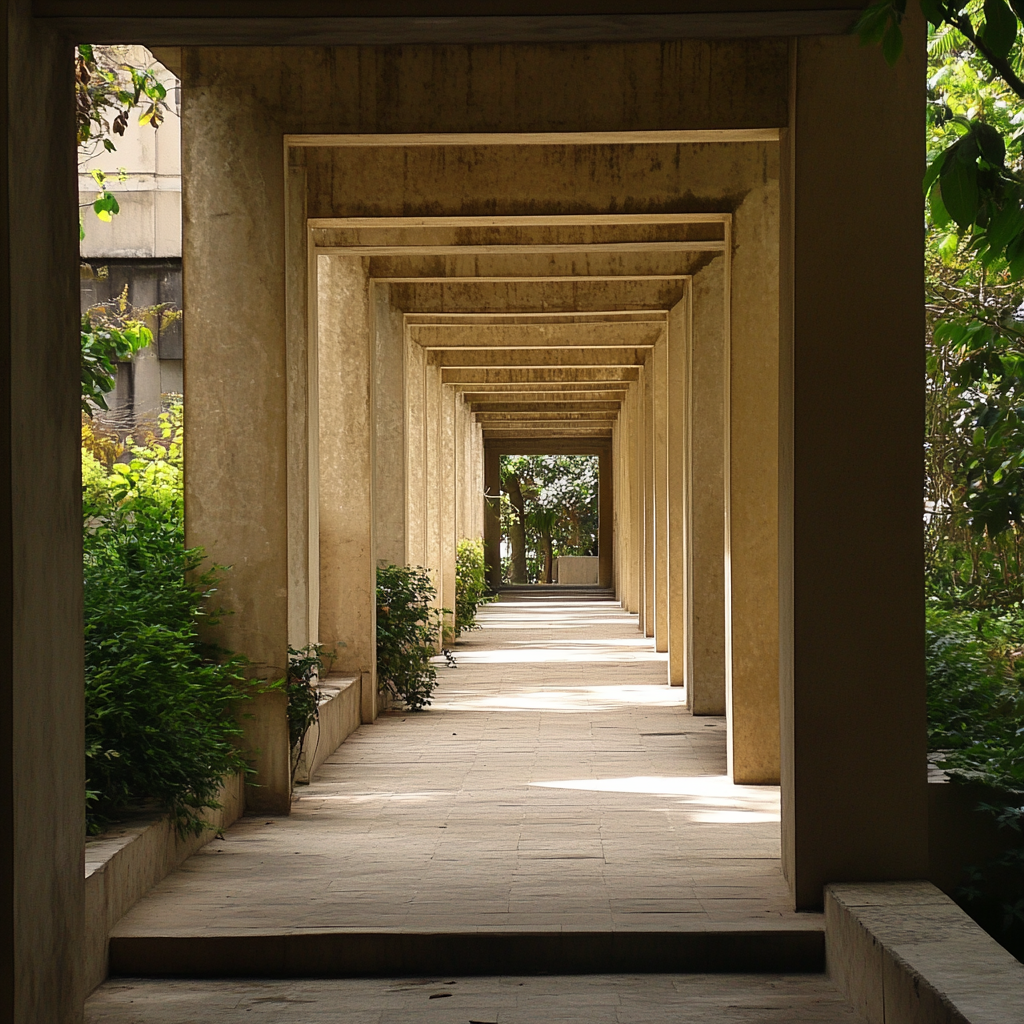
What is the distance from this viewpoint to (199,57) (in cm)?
627

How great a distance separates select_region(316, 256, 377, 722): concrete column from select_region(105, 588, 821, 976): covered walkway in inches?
38.5

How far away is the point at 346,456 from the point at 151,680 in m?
4.39

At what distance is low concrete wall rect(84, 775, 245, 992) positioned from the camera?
4121 mm

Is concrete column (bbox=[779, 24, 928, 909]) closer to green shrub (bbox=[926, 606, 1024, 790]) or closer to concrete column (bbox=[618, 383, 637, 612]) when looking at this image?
green shrub (bbox=[926, 606, 1024, 790])

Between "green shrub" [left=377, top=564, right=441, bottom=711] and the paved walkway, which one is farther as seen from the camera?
"green shrub" [left=377, top=564, right=441, bottom=711]

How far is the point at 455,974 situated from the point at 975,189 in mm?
3013

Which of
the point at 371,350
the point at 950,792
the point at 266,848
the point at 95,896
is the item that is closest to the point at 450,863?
the point at 266,848

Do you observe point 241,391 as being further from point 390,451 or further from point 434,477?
point 434,477

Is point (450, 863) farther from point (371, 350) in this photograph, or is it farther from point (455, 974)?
point (371, 350)

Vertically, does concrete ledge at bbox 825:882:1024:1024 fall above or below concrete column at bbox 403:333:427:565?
below

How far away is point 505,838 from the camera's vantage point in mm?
5785

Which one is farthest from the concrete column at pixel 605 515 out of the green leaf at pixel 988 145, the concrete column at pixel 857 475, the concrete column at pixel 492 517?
the green leaf at pixel 988 145

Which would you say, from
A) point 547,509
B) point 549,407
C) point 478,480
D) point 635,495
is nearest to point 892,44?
Result: point 635,495

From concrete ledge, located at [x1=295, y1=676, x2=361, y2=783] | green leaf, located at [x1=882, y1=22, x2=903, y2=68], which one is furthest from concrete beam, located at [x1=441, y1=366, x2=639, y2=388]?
green leaf, located at [x1=882, y1=22, x2=903, y2=68]
